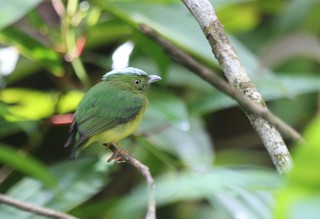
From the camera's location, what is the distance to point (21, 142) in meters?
3.76

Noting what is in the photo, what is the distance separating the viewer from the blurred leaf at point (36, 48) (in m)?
2.56

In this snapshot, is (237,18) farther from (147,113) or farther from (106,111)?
(106,111)

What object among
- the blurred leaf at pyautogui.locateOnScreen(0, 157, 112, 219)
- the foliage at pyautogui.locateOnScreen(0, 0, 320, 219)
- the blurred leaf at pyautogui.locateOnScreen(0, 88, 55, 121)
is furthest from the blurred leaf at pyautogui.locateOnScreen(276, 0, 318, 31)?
the blurred leaf at pyautogui.locateOnScreen(0, 157, 112, 219)

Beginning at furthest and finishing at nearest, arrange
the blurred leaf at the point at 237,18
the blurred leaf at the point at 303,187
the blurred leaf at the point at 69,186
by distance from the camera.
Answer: the blurred leaf at the point at 237,18 < the blurred leaf at the point at 69,186 < the blurred leaf at the point at 303,187

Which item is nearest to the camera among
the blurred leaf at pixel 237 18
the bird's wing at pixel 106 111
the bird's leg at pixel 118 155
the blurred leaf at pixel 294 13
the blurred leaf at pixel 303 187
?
the blurred leaf at pixel 303 187

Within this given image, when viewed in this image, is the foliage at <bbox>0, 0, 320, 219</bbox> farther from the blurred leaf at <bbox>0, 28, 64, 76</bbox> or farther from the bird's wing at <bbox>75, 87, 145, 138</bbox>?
the bird's wing at <bbox>75, 87, 145, 138</bbox>

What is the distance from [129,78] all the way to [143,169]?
99 centimetres

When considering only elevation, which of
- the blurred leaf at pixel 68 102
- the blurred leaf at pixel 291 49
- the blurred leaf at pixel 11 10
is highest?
the blurred leaf at pixel 291 49

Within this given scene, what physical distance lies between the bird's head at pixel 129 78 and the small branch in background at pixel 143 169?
30 centimetres

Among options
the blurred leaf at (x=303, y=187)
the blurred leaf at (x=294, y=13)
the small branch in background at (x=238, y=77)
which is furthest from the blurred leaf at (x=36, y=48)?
the blurred leaf at (x=303, y=187)

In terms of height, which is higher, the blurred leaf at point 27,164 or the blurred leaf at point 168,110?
the blurred leaf at point 168,110

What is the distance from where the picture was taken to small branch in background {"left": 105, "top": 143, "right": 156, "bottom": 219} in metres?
1.09

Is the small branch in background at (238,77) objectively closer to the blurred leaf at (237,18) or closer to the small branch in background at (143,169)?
the small branch in background at (143,169)

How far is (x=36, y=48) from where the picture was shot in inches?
102
